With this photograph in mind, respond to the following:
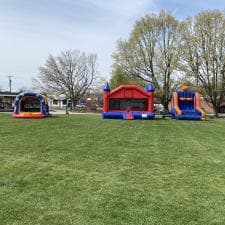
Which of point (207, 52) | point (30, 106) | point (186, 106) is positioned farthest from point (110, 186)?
point (207, 52)

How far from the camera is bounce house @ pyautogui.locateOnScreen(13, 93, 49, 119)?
25.1 meters

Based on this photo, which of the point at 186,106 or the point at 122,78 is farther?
the point at 122,78

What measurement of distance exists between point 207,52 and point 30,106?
805 inches

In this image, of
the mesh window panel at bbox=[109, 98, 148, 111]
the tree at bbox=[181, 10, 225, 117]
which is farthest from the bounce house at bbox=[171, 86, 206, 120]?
the tree at bbox=[181, 10, 225, 117]

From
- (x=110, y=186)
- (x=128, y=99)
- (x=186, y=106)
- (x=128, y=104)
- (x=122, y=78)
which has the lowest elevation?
(x=110, y=186)

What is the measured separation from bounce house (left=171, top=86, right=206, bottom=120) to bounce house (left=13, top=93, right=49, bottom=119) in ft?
33.4

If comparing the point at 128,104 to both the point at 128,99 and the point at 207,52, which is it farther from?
the point at 207,52

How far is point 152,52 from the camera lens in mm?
42250

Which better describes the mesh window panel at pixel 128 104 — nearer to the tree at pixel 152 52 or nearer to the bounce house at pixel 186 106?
the bounce house at pixel 186 106

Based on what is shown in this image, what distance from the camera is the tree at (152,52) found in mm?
41906

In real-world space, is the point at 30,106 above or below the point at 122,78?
below

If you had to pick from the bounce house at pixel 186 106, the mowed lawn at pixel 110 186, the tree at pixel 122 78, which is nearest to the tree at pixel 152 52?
the tree at pixel 122 78

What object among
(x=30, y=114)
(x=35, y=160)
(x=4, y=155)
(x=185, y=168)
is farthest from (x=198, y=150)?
(x=30, y=114)

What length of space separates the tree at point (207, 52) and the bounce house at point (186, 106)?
10.0 m
